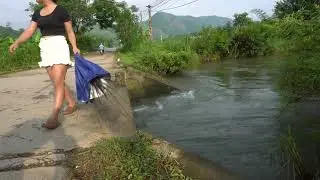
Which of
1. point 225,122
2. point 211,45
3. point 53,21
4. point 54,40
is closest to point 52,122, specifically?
point 54,40

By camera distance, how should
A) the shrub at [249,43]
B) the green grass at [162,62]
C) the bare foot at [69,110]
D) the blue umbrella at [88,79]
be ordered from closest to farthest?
1. the blue umbrella at [88,79]
2. the bare foot at [69,110]
3. the green grass at [162,62]
4. the shrub at [249,43]

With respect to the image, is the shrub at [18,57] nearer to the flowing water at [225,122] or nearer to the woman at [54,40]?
the flowing water at [225,122]

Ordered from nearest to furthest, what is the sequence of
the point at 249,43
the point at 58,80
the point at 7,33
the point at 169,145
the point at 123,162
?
the point at 123,162
the point at 169,145
the point at 58,80
the point at 249,43
the point at 7,33

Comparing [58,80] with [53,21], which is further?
[58,80]

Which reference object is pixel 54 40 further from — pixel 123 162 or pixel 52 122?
pixel 123 162

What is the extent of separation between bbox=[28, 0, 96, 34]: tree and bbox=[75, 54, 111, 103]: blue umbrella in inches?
1509

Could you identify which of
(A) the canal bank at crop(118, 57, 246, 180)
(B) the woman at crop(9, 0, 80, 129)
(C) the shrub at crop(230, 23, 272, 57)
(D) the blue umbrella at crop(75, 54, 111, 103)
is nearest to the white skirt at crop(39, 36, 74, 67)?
(B) the woman at crop(9, 0, 80, 129)

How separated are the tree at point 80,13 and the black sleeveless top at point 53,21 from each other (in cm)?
3851

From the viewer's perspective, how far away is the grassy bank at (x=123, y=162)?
13.6 ft

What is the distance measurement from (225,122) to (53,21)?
5622 millimetres

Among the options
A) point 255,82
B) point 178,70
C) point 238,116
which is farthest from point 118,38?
point 238,116

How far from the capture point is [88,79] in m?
6.30

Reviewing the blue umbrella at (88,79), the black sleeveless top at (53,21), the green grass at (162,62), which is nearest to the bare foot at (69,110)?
the blue umbrella at (88,79)

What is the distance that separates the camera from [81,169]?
14.3 ft
